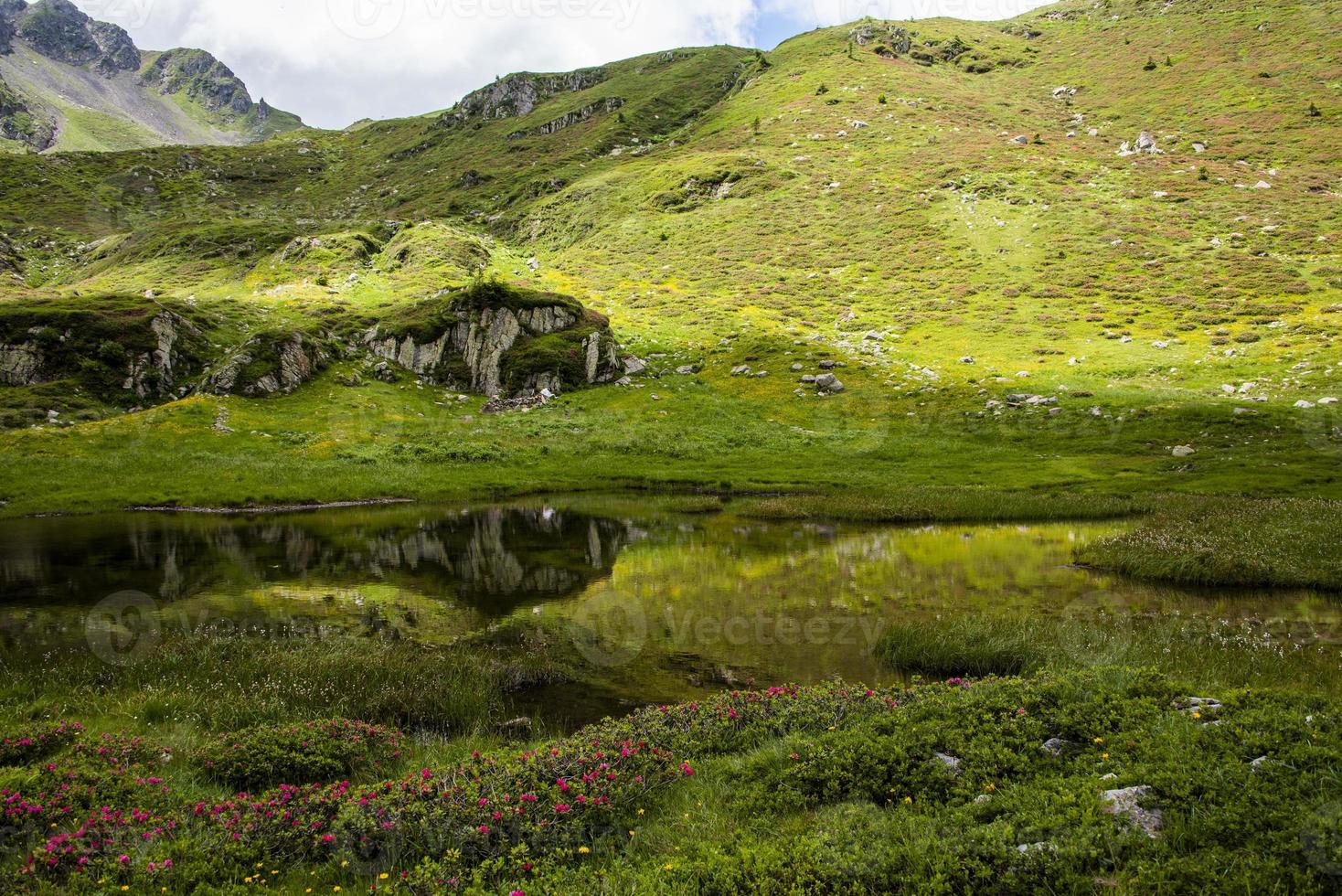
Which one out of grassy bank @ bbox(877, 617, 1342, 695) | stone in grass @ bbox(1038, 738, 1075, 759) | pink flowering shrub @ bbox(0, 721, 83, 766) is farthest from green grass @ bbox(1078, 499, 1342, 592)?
pink flowering shrub @ bbox(0, 721, 83, 766)

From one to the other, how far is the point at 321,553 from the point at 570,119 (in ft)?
650

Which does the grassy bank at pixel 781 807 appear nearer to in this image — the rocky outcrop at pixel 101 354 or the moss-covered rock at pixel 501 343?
the rocky outcrop at pixel 101 354

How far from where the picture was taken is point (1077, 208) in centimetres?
9544

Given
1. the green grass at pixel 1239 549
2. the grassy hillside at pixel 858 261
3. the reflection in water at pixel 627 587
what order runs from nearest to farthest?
the reflection in water at pixel 627 587, the green grass at pixel 1239 549, the grassy hillside at pixel 858 261

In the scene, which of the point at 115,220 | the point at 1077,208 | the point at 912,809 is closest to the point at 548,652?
the point at 912,809

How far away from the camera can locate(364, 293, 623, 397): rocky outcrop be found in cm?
7150

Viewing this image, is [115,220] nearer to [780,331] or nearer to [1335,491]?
[780,331]

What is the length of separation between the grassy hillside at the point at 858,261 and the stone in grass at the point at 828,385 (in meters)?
1.40

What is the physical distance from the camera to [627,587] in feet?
71.5

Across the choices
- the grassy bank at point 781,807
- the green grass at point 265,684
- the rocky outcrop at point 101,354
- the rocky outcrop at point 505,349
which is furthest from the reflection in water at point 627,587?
the rocky outcrop at point 505,349

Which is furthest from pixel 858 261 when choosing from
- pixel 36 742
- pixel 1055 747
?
pixel 36 742

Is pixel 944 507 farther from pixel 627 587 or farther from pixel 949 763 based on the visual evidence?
pixel 949 763

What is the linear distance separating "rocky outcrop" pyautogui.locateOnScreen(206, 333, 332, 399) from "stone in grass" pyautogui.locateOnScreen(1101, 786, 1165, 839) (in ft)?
227

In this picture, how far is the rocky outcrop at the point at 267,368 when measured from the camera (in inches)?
2320
